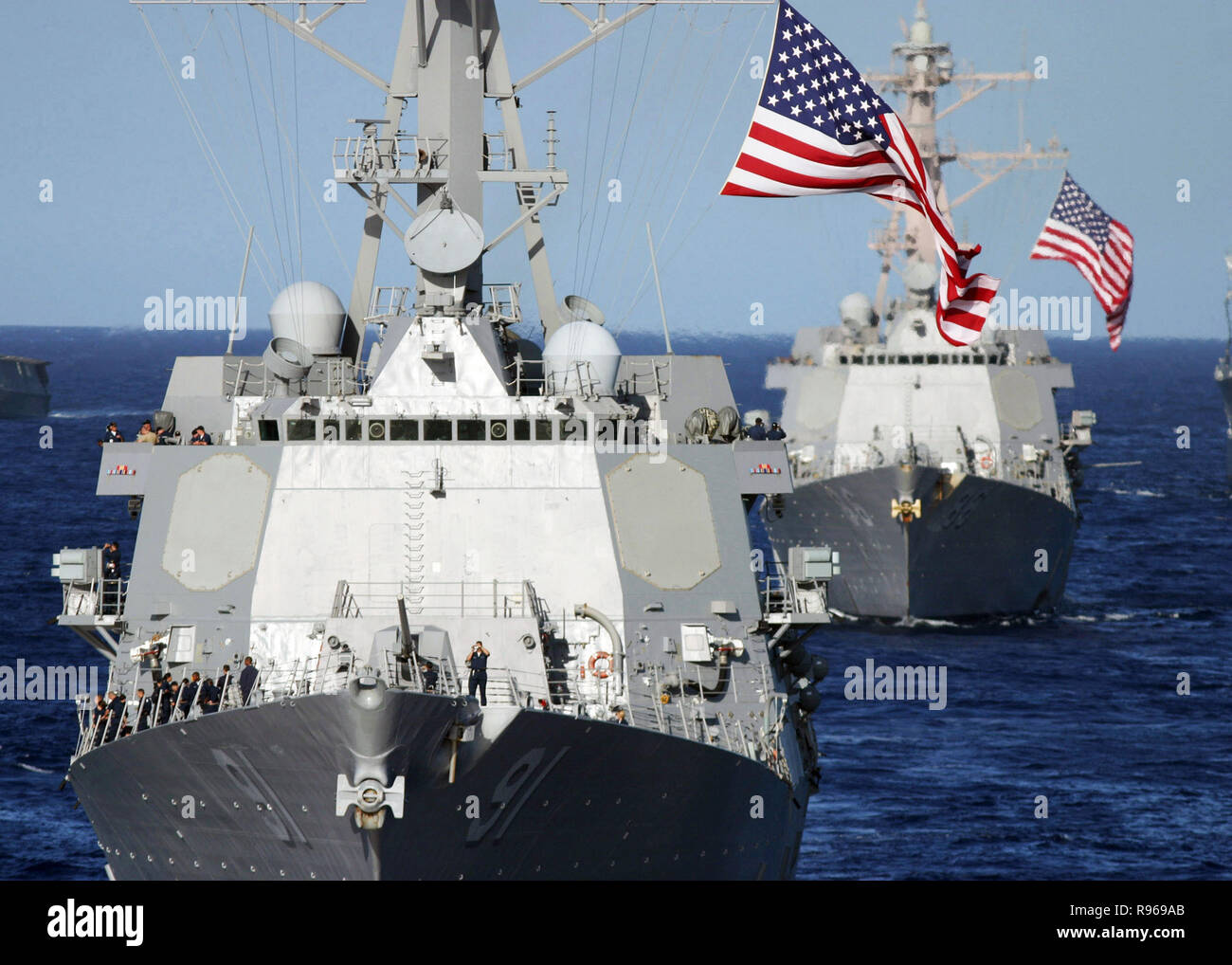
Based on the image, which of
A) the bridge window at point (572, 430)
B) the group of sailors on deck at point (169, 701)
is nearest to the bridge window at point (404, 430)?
the bridge window at point (572, 430)

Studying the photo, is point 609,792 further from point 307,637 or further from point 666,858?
point 307,637

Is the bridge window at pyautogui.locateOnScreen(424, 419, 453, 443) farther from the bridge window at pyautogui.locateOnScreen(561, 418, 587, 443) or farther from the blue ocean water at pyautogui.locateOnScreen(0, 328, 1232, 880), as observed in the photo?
the blue ocean water at pyautogui.locateOnScreen(0, 328, 1232, 880)

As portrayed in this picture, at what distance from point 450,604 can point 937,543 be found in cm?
3184

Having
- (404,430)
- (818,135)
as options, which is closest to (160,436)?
(404,430)

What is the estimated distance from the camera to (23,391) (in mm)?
103750

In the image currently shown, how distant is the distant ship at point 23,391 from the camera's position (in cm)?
10356

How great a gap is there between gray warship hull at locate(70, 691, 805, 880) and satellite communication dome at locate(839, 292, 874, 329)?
4019 cm

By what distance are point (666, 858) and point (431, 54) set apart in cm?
1147

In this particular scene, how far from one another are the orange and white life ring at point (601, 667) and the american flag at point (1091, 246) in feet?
86.3

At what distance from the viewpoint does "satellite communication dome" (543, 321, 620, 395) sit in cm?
2430

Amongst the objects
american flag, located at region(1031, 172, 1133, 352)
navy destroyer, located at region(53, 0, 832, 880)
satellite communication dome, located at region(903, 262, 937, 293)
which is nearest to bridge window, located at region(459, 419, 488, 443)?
navy destroyer, located at region(53, 0, 832, 880)

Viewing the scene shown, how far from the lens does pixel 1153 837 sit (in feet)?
103
